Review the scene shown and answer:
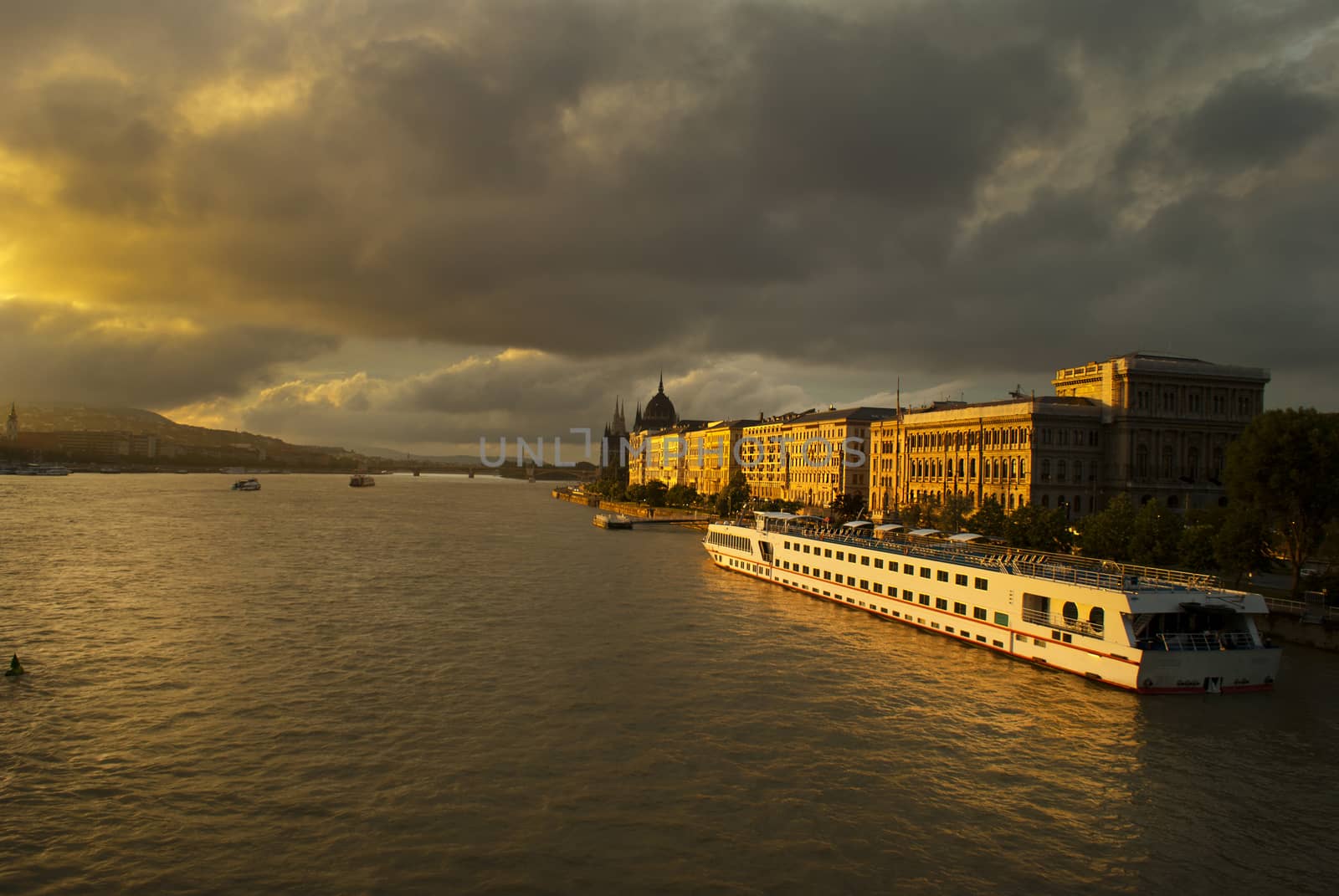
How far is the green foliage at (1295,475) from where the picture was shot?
50938 mm

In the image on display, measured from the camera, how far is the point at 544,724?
30516mm

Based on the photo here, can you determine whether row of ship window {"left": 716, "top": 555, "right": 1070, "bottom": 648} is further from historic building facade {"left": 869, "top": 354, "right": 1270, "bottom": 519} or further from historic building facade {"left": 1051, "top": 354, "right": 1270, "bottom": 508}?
historic building facade {"left": 1051, "top": 354, "right": 1270, "bottom": 508}

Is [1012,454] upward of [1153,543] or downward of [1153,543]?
upward

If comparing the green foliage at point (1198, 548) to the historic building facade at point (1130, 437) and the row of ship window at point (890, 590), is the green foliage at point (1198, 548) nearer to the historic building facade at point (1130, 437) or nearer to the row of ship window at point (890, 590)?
the row of ship window at point (890, 590)

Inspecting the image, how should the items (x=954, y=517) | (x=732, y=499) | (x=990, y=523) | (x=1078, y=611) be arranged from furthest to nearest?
(x=732, y=499)
(x=954, y=517)
(x=990, y=523)
(x=1078, y=611)

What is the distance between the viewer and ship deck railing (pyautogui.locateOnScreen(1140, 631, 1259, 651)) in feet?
120

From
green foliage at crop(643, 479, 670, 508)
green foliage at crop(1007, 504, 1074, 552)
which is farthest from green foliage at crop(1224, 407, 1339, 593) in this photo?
green foliage at crop(643, 479, 670, 508)

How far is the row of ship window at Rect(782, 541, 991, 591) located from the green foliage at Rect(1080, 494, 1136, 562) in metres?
15.6

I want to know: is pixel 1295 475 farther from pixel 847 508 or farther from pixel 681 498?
pixel 681 498

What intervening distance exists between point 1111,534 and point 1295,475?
36.8ft

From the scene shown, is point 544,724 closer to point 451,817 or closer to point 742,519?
point 451,817

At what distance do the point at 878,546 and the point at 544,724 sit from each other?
34.3m

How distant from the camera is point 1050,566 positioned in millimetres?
44938

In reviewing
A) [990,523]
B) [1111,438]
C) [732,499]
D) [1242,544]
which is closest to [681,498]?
[732,499]
